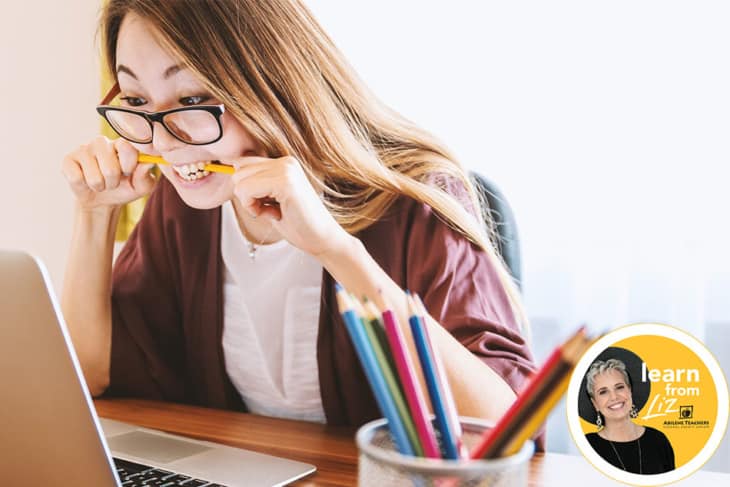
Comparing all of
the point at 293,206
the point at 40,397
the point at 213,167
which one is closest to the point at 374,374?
the point at 40,397

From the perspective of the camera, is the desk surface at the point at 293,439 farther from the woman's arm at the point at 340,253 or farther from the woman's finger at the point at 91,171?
the woman's finger at the point at 91,171

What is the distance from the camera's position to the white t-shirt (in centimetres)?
111

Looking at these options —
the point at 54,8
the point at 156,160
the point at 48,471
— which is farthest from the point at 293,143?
the point at 54,8

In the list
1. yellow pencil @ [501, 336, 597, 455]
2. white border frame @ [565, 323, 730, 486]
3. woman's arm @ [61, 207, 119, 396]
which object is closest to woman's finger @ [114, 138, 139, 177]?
woman's arm @ [61, 207, 119, 396]

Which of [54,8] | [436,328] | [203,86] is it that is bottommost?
[436,328]

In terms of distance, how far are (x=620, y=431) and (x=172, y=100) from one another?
0.68 m

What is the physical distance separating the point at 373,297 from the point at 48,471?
36 cm

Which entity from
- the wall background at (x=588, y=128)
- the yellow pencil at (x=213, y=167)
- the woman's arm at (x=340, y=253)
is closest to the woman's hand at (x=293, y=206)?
the woman's arm at (x=340, y=253)

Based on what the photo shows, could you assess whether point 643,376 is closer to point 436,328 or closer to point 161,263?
point 436,328

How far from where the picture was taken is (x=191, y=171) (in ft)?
3.33

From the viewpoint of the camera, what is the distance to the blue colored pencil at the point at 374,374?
370 millimetres

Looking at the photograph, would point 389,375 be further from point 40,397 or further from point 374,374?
point 40,397

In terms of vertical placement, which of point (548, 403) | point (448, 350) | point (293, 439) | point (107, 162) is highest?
point (107, 162)

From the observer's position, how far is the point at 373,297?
0.79 meters
